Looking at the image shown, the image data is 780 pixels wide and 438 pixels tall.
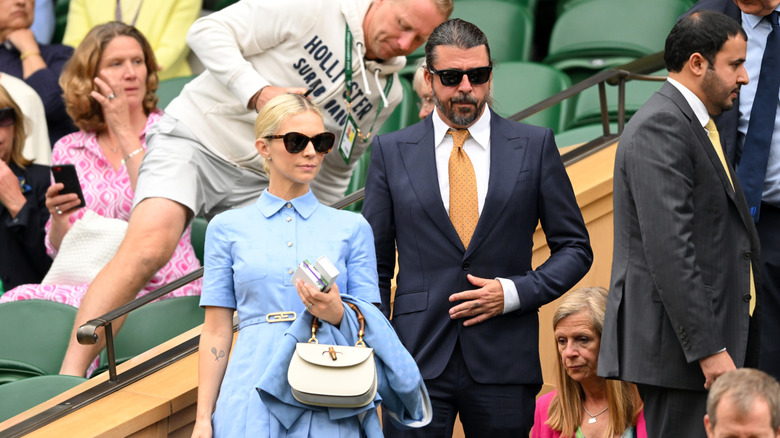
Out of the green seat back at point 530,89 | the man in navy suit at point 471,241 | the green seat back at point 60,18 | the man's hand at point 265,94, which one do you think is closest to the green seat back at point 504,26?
the green seat back at point 530,89

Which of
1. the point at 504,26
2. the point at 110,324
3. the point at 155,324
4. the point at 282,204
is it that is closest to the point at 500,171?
the point at 282,204

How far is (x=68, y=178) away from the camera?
4711 mm

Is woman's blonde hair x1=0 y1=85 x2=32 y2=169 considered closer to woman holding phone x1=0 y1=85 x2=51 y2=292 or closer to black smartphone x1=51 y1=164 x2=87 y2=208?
woman holding phone x1=0 y1=85 x2=51 y2=292

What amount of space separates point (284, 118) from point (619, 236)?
950mm

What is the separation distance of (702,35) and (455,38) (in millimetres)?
682

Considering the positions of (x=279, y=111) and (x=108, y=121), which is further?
(x=108, y=121)

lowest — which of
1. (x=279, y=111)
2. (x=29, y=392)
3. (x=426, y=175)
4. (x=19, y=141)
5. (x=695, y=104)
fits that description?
(x=29, y=392)

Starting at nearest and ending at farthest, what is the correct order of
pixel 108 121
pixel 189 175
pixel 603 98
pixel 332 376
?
pixel 332 376, pixel 189 175, pixel 108 121, pixel 603 98

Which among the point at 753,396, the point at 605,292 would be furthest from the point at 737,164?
the point at 753,396

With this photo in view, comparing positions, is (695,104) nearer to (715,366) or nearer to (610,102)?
(715,366)

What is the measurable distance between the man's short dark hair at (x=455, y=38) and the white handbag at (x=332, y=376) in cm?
95

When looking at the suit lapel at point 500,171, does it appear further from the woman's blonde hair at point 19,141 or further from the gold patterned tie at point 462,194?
the woman's blonde hair at point 19,141

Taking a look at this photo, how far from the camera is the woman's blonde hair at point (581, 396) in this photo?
3.49m

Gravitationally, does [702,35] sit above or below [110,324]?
above
